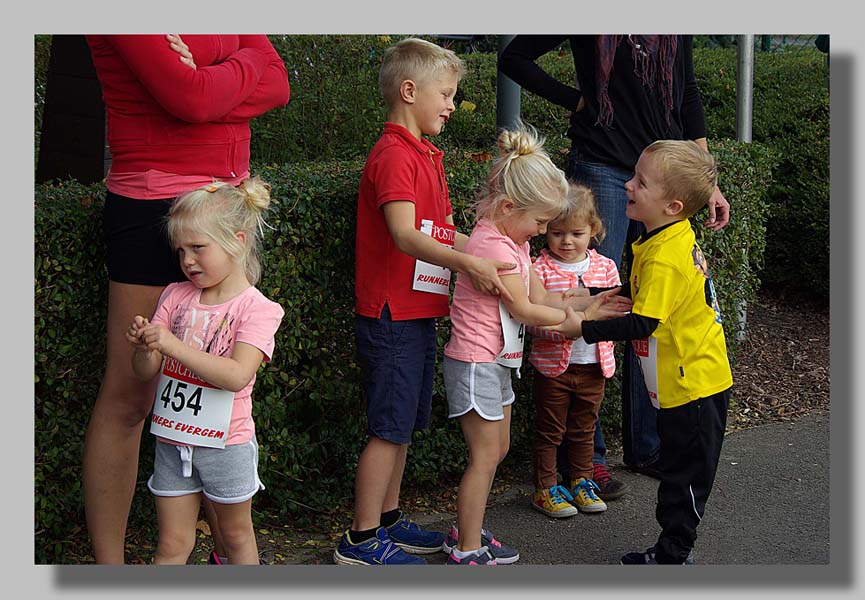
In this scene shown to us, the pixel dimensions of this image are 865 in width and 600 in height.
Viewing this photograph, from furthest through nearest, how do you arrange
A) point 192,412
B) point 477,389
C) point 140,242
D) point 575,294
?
point 575,294
point 477,389
point 140,242
point 192,412

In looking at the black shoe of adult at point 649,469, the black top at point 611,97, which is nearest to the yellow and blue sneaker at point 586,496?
the black shoe of adult at point 649,469

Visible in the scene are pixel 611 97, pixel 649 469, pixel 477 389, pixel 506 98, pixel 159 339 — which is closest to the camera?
pixel 159 339

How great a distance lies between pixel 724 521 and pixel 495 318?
1442mm

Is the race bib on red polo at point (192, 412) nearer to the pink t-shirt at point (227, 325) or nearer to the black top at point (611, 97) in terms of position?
the pink t-shirt at point (227, 325)

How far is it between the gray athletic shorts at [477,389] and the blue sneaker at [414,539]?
1.93 feet

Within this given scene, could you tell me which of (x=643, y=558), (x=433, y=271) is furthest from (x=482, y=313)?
(x=643, y=558)

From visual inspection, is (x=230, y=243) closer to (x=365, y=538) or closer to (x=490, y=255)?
(x=490, y=255)

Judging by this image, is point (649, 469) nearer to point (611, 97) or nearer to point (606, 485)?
point (606, 485)

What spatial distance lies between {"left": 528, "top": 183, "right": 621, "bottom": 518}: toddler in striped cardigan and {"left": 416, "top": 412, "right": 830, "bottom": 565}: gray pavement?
121mm

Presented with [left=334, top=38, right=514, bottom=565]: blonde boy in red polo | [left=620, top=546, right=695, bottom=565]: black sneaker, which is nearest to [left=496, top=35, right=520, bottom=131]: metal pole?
[left=334, top=38, right=514, bottom=565]: blonde boy in red polo

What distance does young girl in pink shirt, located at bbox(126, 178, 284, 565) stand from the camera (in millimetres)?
3076

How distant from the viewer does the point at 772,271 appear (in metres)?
7.98

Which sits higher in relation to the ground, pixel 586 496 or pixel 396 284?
pixel 396 284

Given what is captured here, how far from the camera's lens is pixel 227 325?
3.13 metres
